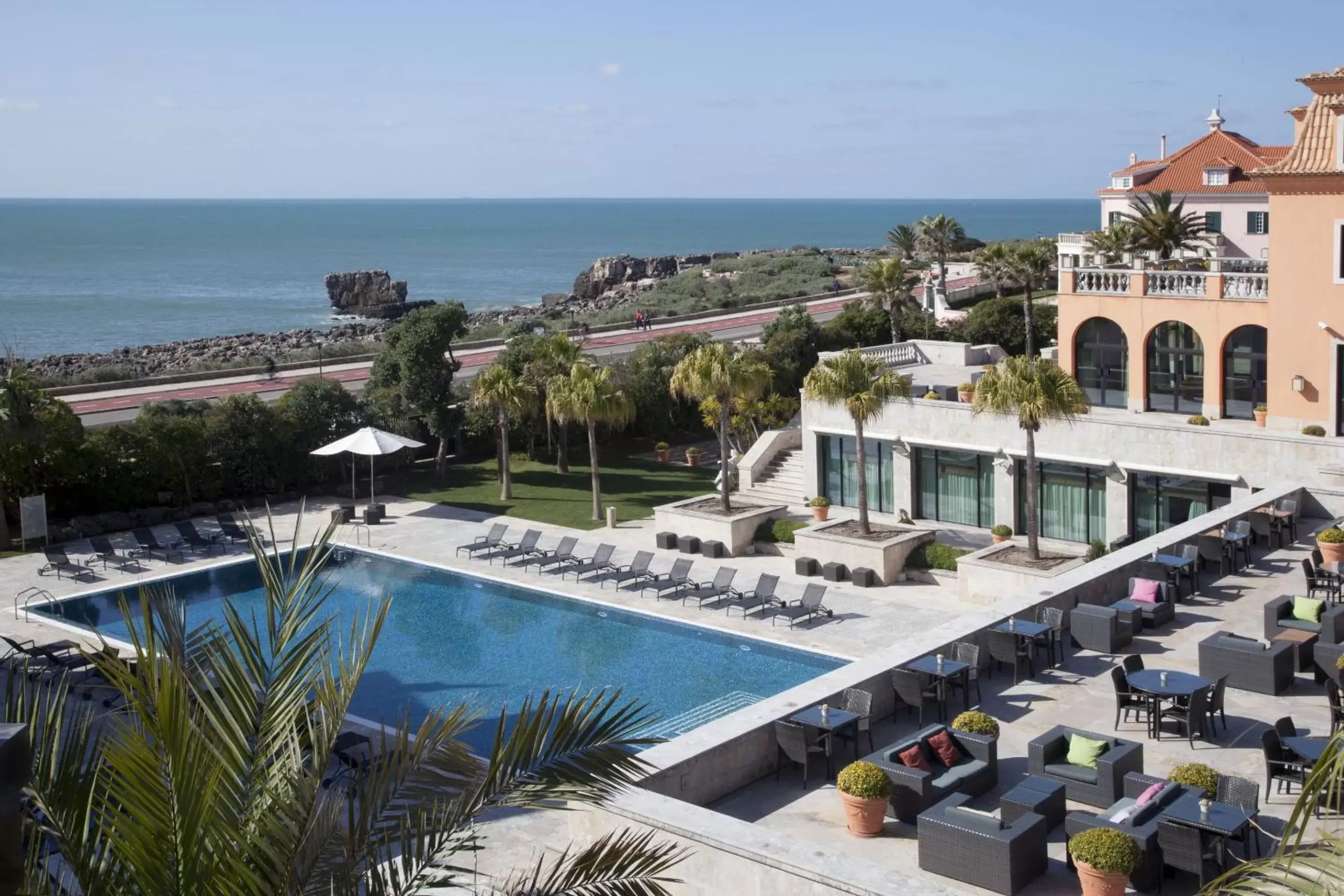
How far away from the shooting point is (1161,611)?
62.3 feet

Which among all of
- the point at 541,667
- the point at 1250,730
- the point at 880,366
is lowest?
the point at 541,667

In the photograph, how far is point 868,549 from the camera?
27.5 metres

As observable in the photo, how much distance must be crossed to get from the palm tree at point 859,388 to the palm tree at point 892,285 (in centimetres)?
1809

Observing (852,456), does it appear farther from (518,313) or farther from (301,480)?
(518,313)

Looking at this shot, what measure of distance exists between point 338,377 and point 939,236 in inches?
1094

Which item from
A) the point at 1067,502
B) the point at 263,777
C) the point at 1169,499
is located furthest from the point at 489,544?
the point at 263,777

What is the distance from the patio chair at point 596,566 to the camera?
28141 mm

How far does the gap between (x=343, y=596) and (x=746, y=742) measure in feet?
52.8

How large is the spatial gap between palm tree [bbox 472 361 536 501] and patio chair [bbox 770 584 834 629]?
37.7 ft

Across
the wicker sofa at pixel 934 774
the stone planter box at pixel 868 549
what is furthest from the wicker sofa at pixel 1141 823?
the stone planter box at pixel 868 549

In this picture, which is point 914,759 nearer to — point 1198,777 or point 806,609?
point 1198,777

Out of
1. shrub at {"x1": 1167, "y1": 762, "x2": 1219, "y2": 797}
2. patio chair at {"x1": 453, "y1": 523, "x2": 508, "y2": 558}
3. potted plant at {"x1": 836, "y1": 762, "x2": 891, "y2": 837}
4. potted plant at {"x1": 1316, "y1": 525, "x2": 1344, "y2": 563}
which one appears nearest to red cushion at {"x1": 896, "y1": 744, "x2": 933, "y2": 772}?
potted plant at {"x1": 836, "y1": 762, "x2": 891, "y2": 837}

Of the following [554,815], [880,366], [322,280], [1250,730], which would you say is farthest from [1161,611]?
[322,280]

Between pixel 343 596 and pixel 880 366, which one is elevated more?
pixel 880 366
